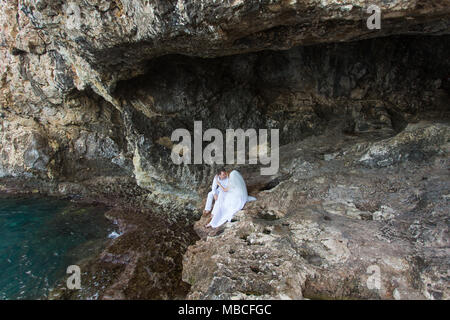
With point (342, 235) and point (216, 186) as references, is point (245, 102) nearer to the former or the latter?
point (216, 186)

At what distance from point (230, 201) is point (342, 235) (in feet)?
8.89

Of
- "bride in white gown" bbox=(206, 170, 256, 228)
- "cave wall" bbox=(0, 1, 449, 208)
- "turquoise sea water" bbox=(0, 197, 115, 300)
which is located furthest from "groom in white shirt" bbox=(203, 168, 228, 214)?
"turquoise sea water" bbox=(0, 197, 115, 300)

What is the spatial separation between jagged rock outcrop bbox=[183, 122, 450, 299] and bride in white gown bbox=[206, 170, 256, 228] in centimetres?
26

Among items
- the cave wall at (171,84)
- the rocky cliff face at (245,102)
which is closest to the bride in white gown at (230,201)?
the rocky cliff face at (245,102)

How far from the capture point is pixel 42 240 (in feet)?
26.6

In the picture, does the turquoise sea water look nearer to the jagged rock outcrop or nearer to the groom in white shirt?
the groom in white shirt

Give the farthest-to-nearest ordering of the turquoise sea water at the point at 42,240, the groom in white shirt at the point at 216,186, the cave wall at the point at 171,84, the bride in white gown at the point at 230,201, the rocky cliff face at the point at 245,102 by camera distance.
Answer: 1. the groom in white shirt at the point at 216,186
2. the bride in white gown at the point at 230,201
3. the turquoise sea water at the point at 42,240
4. the cave wall at the point at 171,84
5. the rocky cliff face at the point at 245,102

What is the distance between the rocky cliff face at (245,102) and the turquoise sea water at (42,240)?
1019mm

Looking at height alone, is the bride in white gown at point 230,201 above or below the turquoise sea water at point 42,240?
above

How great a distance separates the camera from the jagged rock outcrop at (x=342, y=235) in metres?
4.02

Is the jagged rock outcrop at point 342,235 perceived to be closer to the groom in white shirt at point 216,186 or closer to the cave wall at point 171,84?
the groom in white shirt at point 216,186

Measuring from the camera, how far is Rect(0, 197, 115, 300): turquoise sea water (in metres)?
6.36
